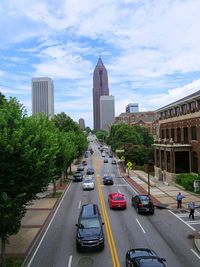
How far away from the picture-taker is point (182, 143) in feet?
165

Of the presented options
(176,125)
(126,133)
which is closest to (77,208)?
(176,125)

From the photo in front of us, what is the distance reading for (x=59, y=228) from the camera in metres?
25.7

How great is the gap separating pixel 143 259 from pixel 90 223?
6959 mm

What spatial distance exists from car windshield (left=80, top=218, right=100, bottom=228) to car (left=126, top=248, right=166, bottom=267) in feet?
16.6

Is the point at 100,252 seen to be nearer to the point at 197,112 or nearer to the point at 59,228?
the point at 59,228

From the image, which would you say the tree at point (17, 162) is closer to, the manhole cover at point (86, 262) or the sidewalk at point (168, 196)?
the manhole cover at point (86, 262)

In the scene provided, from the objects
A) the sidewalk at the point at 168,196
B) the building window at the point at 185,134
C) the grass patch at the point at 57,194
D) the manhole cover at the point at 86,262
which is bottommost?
the manhole cover at the point at 86,262

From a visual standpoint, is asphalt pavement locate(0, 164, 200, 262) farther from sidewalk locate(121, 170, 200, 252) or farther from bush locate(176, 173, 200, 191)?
bush locate(176, 173, 200, 191)

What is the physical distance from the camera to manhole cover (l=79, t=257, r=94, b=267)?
17.4 m

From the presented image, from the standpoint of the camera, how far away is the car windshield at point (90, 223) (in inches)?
827

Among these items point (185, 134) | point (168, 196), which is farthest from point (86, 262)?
point (185, 134)

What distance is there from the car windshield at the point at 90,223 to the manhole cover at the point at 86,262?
107 inches

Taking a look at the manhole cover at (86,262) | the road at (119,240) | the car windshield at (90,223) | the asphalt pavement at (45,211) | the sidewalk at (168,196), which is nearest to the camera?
the manhole cover at (86,262)

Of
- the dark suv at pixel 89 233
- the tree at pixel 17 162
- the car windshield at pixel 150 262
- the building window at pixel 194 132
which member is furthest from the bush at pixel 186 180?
the car windshield at pixel 150 262
